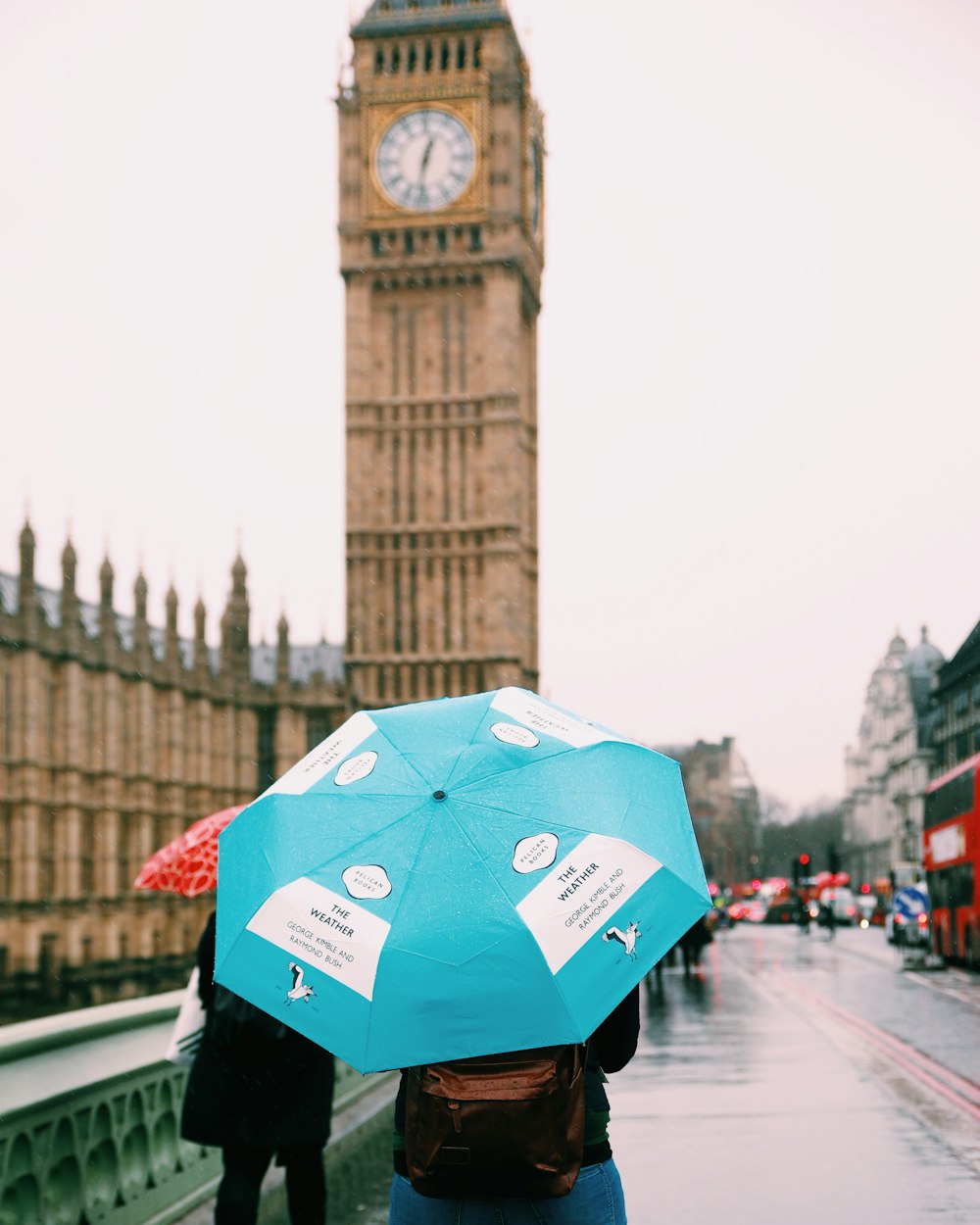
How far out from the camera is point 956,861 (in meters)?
30.5

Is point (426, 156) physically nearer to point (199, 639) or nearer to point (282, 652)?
point (282, 652)

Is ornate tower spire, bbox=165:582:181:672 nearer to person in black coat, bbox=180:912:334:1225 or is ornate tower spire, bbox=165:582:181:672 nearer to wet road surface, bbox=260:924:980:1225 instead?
wet road surface, bbox=260:924:980:1225

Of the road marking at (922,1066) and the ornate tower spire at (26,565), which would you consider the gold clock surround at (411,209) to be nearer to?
the ornate tower spire at (26,565)

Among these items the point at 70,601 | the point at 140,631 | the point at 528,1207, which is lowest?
the point at 528,1207

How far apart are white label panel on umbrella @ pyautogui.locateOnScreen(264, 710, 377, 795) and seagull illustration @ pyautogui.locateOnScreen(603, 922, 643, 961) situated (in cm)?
68

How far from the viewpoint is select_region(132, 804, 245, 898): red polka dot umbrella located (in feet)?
19.2

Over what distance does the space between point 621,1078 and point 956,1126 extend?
335cm

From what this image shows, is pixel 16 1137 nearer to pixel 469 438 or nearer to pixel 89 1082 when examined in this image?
pixel 89 1082

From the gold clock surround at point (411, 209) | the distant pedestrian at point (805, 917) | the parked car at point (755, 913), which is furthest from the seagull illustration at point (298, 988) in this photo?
the parked car at point (755, 913)

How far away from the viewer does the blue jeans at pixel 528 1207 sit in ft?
10.9

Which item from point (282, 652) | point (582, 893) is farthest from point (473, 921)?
point (282, 652)

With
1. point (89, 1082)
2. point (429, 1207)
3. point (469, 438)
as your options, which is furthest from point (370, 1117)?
point (469, 438)

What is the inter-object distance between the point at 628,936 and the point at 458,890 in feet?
1.17

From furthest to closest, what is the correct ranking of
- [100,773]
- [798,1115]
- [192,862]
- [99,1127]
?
1. [100,773]
2. [798,1115]
3. [99,1127]
4. [192,862]
